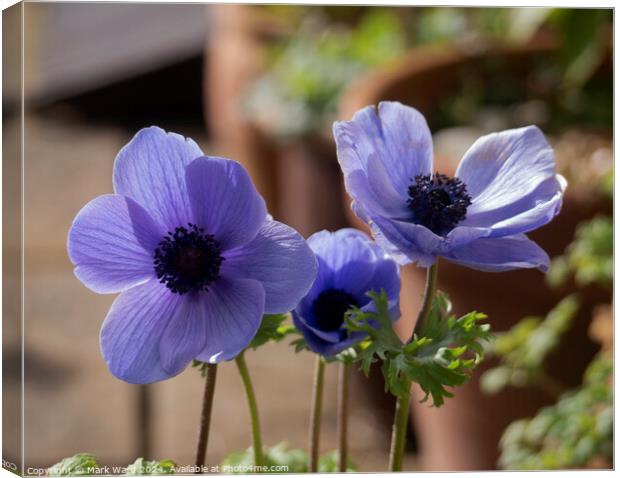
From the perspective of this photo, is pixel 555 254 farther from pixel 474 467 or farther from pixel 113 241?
pixel 113 241

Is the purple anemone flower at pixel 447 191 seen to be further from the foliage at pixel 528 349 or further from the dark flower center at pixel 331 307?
the foliage at pixel 528 349

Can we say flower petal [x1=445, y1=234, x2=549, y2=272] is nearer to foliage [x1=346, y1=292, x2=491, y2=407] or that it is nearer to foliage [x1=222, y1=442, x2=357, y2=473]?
foliage [x1=346, y1=292, x2=491, y2=407]

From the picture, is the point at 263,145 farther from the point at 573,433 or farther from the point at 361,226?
the point at 573,433

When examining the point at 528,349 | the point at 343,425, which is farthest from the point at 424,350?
the point at 528,349

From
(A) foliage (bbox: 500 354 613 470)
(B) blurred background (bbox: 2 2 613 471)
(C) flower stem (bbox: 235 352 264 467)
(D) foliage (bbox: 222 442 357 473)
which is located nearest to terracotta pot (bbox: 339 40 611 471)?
(B) blurred background (bbox: 2 2 613 471)

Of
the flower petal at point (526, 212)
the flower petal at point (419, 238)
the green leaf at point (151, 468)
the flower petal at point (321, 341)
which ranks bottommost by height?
the green leaf at point (151, 468)

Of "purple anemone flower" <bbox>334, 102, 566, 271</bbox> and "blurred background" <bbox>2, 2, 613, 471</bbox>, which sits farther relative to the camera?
"blurred background" <bbox>2, 2, 613, 471</bbox>

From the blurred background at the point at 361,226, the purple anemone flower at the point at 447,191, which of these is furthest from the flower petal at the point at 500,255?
the blurred background at the point at 361,226
